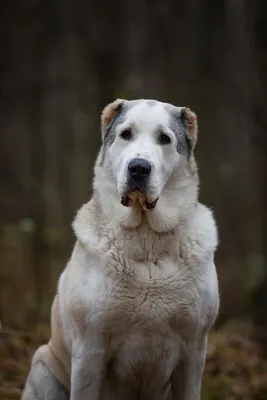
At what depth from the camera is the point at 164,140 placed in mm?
4578

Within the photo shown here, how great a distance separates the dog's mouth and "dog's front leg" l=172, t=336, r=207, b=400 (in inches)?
28.8

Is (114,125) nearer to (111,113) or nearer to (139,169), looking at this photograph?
(111,113)

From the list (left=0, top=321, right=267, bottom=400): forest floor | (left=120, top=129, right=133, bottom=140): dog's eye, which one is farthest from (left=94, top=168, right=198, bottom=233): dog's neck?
(left=0, top=321, right=267, bottom=400): forest floor

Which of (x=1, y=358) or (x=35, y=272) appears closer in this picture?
(x=1, y=358)

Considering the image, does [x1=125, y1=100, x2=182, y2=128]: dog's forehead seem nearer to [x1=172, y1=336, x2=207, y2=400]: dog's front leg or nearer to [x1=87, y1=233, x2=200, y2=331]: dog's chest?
[x1=87, y1=233, x2=200, y2=331]: dog's chest

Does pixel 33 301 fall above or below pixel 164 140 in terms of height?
below

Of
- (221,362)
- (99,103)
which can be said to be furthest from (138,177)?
(99,103)

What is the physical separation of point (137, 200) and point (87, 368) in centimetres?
88

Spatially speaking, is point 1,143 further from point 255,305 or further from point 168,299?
point 168,299

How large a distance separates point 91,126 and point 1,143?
1180mm

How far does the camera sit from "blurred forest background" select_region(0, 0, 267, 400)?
9.56 m

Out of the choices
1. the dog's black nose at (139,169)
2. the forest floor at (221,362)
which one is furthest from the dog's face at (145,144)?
the forest floor at (221,362)

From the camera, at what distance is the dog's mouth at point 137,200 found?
4.48m

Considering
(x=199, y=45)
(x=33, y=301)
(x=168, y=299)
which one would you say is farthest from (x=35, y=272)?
(x=168, y=299)
